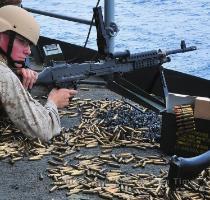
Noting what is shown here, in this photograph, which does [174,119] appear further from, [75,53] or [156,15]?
[156,15]

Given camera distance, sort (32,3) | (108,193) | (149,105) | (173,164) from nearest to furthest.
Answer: (173,164) → (108,193) → (149,105) → (32,3)

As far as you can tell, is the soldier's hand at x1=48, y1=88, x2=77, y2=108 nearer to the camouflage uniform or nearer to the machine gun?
the camouflage uniform

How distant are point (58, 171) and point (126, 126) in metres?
1.21

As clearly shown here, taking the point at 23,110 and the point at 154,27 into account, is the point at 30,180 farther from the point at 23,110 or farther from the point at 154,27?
the point at 154,27

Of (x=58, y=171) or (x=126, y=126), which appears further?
(x=126, y=126)

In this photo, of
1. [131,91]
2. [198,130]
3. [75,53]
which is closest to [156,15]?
[75,53]

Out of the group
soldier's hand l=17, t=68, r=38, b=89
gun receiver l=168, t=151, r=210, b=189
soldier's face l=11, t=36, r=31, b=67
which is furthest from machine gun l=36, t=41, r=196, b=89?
gun receiver l=168, t=151, r=210, b=189

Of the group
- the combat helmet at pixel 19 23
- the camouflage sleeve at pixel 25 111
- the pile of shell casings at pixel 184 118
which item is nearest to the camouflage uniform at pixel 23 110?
the camouflage sleeve at pixel 25 111

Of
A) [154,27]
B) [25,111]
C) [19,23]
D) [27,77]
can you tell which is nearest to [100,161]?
[27,77]

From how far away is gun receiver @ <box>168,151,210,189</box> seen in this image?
95.0 inches

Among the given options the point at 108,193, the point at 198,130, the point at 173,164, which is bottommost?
the point at 108,193

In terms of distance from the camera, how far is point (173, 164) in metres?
2.50

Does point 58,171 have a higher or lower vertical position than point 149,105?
lower

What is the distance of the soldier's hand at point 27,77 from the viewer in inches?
163
